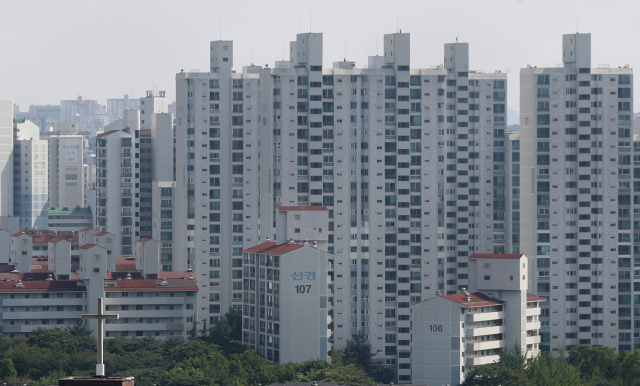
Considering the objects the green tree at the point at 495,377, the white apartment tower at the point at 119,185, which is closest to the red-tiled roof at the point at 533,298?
the green tree at the point at 495,377

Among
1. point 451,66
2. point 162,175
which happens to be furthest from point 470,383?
point 162,175

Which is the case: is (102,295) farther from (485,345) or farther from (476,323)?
(485,345)

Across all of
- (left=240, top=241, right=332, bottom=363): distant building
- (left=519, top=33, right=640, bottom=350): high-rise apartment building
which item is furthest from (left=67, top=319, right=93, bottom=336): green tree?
(left=519, top=33, right=640, bottom=350): high-rise apartment building

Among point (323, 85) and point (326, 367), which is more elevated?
point (323, 85)

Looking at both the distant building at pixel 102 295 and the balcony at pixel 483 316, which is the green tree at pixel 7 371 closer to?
the distant building at pixel 102 295

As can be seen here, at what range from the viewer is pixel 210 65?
5468 inches

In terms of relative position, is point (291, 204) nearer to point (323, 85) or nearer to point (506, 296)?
point (323, 85)

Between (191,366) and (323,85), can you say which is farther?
(323,85)

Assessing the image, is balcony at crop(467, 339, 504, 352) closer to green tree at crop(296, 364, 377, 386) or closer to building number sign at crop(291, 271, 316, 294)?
green tree at crop(296, 364, 377, 386)

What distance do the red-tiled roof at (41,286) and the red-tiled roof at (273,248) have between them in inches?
712

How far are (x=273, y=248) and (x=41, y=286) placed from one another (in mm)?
24794

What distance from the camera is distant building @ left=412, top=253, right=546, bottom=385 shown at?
111 metres

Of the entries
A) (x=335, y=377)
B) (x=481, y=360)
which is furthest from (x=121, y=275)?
(x=481, y=360)

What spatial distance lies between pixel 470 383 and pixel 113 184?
263ft
